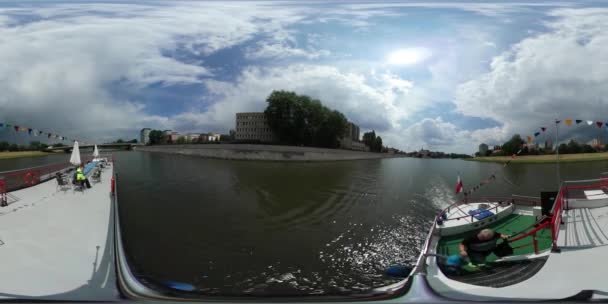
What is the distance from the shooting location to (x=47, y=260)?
1254 mm

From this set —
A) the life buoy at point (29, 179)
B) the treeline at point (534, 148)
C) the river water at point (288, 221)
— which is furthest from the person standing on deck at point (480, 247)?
the life buoy at point (29, 179)

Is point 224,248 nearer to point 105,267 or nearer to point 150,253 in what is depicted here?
point 150,253

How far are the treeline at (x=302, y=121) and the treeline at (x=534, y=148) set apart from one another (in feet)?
5.63

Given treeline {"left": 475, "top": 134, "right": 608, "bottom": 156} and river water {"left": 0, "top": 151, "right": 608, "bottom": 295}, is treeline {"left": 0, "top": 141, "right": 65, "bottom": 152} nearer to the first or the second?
river water {"left": 0, "top": 151, "right": 608, "bottom": 295}

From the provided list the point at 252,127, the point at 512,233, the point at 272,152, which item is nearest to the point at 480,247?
the point at 512,233

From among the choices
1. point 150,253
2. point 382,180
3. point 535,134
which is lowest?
point 150,253

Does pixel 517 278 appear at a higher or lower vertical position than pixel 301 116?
lower

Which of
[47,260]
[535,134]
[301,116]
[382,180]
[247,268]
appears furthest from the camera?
[382,180]

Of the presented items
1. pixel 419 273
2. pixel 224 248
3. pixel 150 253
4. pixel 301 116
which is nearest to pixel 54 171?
pixel 150 253

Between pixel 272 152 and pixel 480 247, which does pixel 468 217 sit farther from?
pixel 272 152

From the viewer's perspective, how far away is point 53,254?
4.37 ft

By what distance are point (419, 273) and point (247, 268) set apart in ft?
5.04

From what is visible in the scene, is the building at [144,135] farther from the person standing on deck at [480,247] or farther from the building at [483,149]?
the building at [483,149]

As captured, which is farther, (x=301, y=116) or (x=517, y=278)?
(x=301, y=116)
